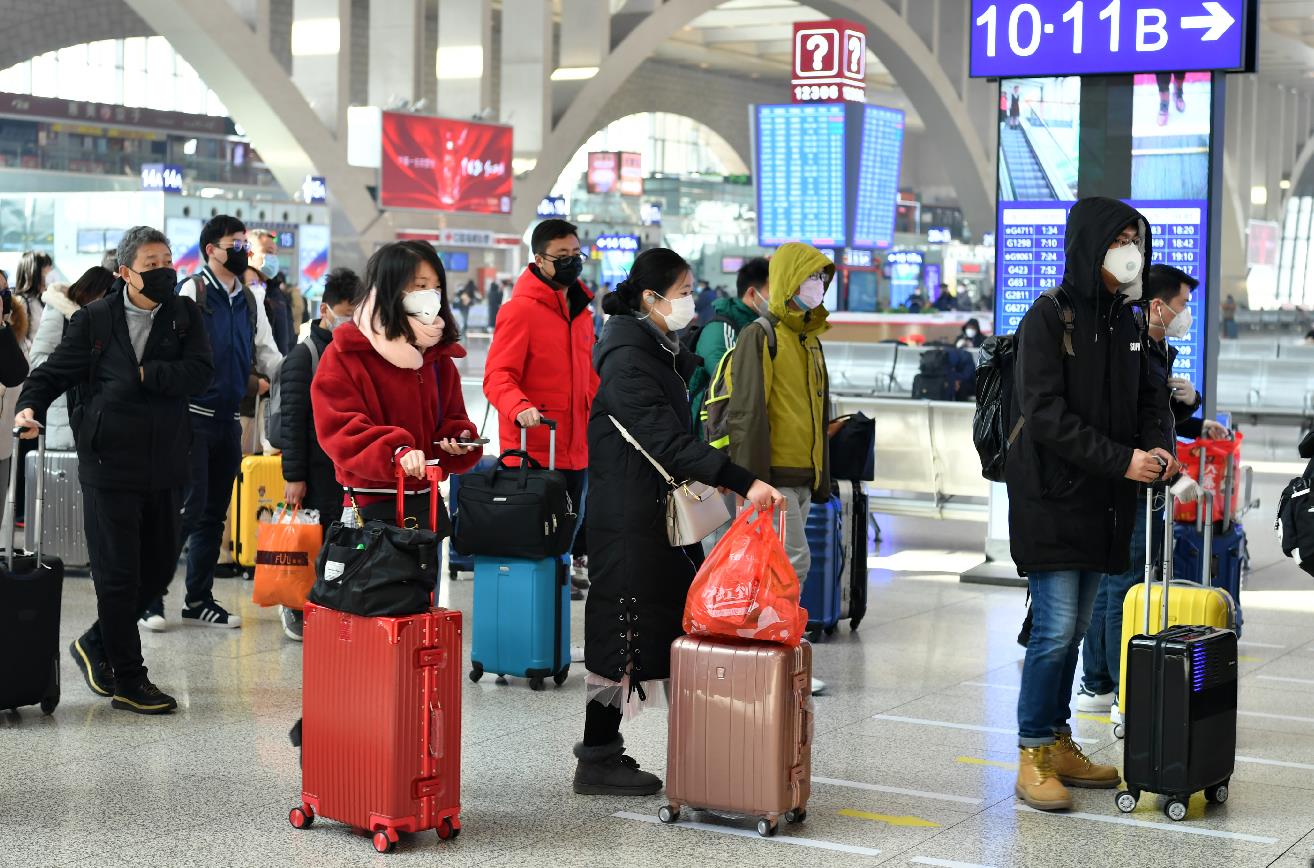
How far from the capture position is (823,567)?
757cm

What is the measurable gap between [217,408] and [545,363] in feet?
5.54

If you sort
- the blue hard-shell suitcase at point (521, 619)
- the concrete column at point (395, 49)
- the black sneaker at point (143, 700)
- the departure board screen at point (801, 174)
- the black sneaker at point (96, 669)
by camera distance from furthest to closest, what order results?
the concrete column at point (395, 49) → the departure board screen at point (801, 174) → the blue hard-shell suitcase at point (521, 619) → the black sneaker at point (96, 669) → the black sneaker at point (143, 700)

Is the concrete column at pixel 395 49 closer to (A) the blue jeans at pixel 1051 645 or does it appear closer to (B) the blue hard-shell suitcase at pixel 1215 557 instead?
(B) the blue hard-shell suitcase at pixel 1215 557

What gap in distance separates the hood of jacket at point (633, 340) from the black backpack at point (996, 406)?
3.01ft

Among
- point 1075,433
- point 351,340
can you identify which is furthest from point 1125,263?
point 351,340

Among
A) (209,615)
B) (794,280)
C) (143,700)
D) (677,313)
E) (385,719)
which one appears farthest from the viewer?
(209,615)

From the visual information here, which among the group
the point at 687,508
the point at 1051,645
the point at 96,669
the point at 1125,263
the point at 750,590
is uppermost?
the point at 1125,263

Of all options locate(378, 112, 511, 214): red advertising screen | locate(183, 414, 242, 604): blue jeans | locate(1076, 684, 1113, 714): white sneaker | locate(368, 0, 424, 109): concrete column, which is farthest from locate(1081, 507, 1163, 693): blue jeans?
locate(368, 0, 424, 109): concrete column

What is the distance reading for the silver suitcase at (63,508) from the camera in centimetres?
879

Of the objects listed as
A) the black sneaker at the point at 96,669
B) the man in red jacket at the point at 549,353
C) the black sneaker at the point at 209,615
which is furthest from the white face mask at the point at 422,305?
the black sneaker at the point at 209,615

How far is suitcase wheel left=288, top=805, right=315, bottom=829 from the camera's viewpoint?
4.50 meters

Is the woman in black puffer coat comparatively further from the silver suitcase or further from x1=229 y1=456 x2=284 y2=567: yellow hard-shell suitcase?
the silver suitcase

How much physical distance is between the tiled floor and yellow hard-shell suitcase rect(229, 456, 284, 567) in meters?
1.69

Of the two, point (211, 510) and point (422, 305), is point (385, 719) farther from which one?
point (211, 510)
